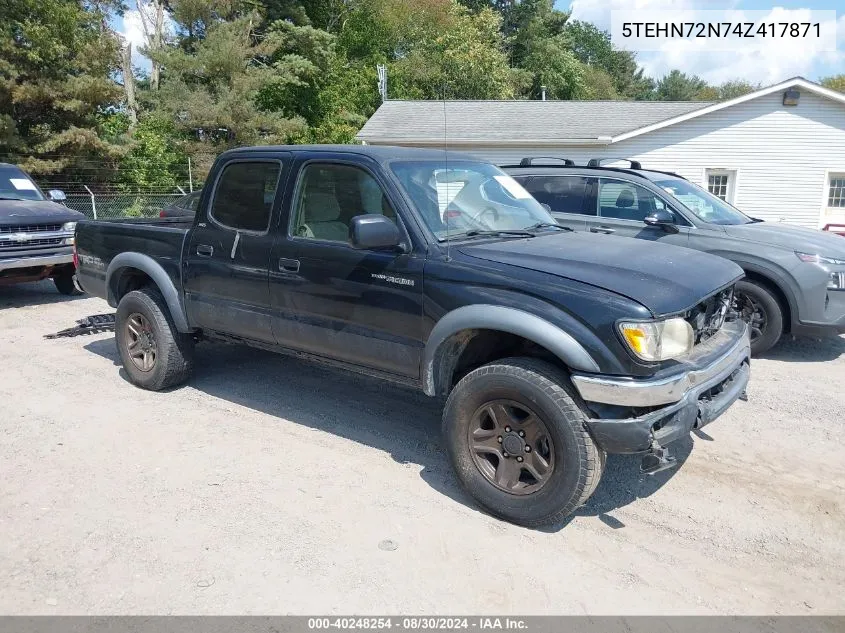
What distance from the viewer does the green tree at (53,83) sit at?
63.2 feet

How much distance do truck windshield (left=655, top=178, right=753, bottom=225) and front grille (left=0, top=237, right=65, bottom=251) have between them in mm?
8243

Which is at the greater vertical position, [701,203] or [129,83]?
[129,83]

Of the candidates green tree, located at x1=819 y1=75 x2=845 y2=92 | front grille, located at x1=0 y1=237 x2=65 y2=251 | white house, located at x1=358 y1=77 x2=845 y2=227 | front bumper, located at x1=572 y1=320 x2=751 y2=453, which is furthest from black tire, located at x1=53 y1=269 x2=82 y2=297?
green tree, located at x1=819 y1=75 x2=845 y2=92

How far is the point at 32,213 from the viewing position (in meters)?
9.84

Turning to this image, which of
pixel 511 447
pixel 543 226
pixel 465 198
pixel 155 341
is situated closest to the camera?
pixel 511 447

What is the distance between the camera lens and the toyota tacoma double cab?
9445 millimetres

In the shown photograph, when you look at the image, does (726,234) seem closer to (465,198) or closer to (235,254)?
(465,198)

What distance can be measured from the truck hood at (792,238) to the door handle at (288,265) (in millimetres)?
4742

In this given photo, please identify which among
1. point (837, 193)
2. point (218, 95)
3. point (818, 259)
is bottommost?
point (837, 193)

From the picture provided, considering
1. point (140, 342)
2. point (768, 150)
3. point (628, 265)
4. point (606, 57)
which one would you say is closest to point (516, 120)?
point (768, 150)

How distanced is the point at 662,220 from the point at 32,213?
335 inches

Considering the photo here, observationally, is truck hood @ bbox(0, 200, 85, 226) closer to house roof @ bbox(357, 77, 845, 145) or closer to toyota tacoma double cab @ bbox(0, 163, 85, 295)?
toyota tacoma double cab @ bbox(0, 163, 85, 295)

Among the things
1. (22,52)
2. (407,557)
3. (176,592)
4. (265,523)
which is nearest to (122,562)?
(176,592)

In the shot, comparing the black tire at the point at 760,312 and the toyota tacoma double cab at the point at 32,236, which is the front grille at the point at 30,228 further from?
the black tire at the point at 760,312
